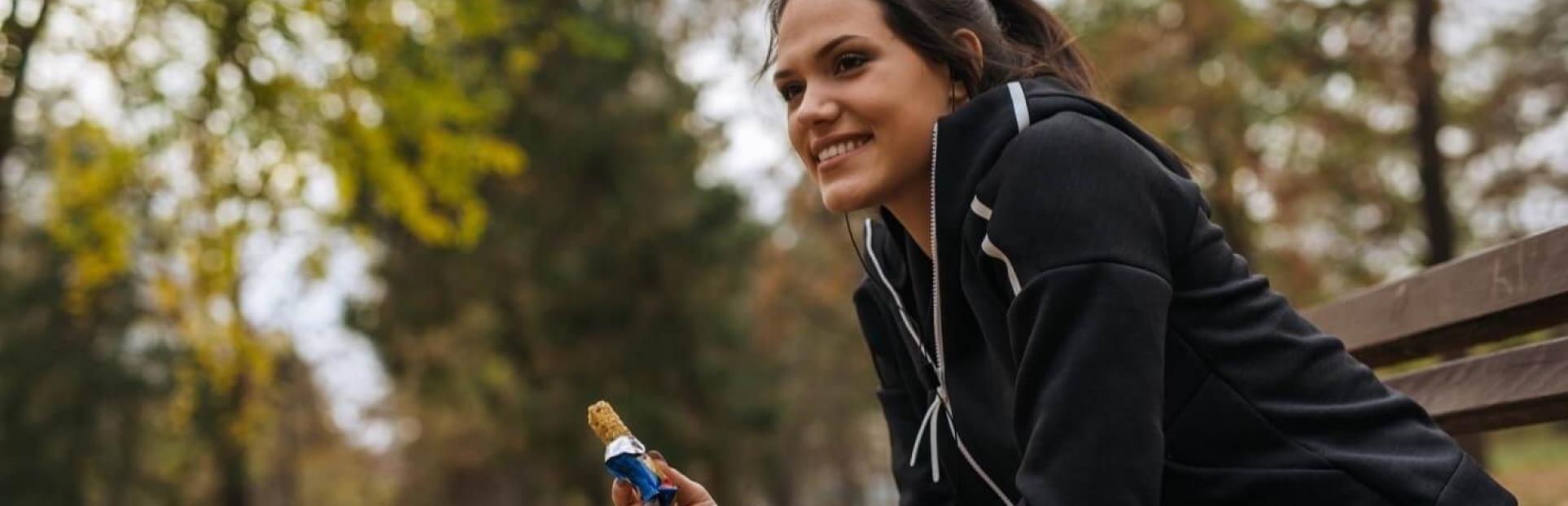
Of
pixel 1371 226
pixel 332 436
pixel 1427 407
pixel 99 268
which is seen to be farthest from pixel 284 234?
pixel 332 436

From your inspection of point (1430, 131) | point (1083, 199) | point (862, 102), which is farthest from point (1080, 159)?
point (1430, 131)

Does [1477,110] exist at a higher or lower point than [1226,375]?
higher

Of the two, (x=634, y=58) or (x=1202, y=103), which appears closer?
(x=1202, y=103)

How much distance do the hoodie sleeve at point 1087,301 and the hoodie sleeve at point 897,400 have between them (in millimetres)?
638

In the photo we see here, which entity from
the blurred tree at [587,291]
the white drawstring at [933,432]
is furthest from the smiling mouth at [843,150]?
the blurred tree at [587,291]

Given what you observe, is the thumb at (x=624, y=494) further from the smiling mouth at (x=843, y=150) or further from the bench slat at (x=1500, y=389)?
the bench slat at (x=1500, y=389)

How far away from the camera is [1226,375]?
172cm

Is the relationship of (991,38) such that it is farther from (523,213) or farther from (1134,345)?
(523,213)

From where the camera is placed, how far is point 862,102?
1948 mm

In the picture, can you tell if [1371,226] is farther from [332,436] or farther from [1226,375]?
[332,436]

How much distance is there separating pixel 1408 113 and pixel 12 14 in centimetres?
1379

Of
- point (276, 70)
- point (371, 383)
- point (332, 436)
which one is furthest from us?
point (332, 436)

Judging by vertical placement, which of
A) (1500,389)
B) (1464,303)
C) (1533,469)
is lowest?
(1533,469)

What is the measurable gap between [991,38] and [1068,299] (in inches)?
23.1
